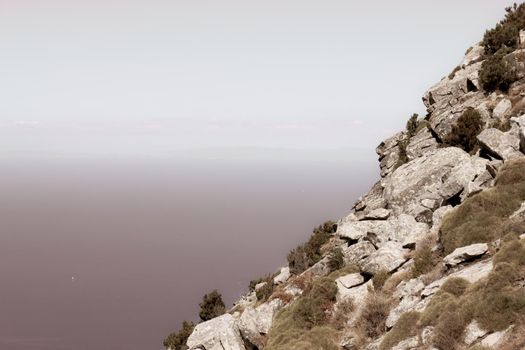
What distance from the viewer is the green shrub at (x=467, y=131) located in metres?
29.9

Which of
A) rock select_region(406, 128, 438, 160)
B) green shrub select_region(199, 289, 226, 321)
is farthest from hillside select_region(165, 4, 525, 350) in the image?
green shrub select_region(199, 289, 226, 321)

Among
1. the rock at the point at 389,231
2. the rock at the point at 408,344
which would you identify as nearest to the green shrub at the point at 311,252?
the rock at the point at 389,231

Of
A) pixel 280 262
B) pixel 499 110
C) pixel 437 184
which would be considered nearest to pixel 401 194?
pixel 437 184

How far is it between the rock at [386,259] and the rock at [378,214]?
5138mm

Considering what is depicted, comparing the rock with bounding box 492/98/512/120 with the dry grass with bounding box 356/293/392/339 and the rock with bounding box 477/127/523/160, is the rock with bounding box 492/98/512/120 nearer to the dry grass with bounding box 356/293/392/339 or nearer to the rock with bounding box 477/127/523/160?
the rock with bounding box 477/127/523/160

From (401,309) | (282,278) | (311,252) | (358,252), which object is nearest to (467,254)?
(401,309)

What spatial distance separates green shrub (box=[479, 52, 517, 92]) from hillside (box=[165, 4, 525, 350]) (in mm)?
80

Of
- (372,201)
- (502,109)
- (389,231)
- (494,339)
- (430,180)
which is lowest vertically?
(494,339)

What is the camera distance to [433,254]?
20.6 m

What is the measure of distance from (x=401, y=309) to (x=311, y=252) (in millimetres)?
17591

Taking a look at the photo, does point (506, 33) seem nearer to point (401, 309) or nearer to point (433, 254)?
point (433, 254)

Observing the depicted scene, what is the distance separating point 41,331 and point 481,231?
138 m

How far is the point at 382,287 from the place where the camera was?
21.5m

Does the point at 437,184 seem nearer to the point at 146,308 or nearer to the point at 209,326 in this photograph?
the point at 209,326
